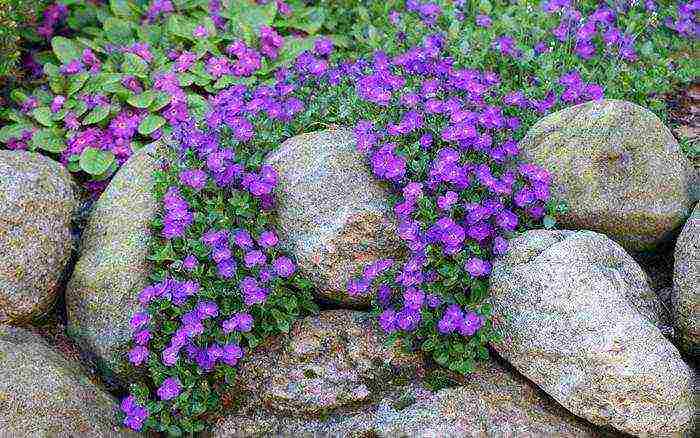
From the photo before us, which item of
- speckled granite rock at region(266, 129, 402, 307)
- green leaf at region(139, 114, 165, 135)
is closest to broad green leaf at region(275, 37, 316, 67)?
green leaf at region(139, 114, 165, 135)

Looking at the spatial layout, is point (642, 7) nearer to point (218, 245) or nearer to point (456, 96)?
point (456, 96)

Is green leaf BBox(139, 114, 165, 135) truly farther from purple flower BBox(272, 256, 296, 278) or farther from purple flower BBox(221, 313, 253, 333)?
purple flower BBox(221, 313, 253, 333)

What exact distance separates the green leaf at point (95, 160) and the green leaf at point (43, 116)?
0.33 meters

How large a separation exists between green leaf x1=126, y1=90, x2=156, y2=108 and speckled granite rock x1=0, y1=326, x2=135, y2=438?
5.07ft

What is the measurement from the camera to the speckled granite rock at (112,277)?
367cm

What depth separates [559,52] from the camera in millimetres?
4703

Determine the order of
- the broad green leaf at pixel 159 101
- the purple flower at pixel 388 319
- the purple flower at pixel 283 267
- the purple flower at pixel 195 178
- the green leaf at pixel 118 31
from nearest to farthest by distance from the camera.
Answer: the purple flower at pixel 388 319 < the purple flower at pixel 283 267 < the purple flower at pixel 195 178 < the broad green leaf at pixel 159 101 < the green leaf at pixel 118 31

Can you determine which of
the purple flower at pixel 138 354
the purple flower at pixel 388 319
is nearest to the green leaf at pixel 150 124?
the purple flower at pixel 138 354

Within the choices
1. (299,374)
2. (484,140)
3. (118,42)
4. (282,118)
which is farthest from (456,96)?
(118,42)

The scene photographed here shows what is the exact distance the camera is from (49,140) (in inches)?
183

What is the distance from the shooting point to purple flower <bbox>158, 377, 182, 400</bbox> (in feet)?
11.0

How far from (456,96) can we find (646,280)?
1.16 metres

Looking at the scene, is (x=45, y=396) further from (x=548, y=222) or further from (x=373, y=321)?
(x=548, y=222)

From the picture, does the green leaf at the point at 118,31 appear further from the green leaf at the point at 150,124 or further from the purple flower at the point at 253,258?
the purple flower at the point at 253,258
